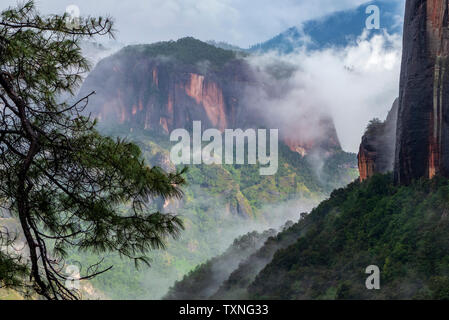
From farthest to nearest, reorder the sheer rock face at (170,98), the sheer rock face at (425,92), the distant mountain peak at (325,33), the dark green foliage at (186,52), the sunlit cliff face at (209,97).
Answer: the distant mountain peak at (325,33) → the dark green foliage at (186,52) → the sheer rock face at (170,98) → the sunlit cliff face at (209,97) → the sheer rock face at (425,92)

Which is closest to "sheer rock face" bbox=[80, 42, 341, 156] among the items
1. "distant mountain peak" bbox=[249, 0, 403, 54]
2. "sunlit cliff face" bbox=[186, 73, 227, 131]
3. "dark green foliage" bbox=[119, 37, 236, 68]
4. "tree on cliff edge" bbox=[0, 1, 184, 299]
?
"sunlit cliff face" bbox=[186, 73, 227, 131]

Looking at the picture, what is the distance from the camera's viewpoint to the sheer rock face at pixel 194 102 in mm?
119000

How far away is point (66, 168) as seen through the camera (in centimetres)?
396

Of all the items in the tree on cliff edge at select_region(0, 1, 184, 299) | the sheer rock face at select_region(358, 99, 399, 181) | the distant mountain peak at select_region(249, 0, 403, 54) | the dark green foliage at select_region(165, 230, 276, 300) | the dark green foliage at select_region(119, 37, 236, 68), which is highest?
the distant mountain peak at select_region(249, 0, 403, 54)

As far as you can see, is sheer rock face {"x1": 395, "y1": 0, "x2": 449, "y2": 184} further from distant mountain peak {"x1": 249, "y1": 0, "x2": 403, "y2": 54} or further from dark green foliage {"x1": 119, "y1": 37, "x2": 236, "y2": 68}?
distant mountain peak {"x1": 249, "y1": 0, "x2": 403, "y2": 54}

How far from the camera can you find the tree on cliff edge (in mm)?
3793

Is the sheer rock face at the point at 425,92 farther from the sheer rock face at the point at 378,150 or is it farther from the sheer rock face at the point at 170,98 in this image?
the sheer rock face at the point at 170,98

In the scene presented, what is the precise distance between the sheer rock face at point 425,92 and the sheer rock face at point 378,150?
516cm

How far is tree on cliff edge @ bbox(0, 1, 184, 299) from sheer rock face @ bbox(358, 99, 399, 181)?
1029 inches

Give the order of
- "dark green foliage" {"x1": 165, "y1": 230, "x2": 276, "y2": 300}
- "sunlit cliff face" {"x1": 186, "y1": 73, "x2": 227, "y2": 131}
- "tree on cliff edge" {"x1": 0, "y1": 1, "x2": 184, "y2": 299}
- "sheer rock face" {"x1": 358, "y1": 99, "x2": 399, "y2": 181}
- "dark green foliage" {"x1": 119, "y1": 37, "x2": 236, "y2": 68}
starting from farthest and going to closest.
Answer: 1. "dark green foliage" {"x1": 119, "y1": 37, "x2": 236, "y2": 68}
2. "sunlit cliff face" {"x1": 186, "y1": 73, "x2": 227, "y2": 131}
3. "dark green foliage" {"x1": 165, "y1": 230, "x2": 276, "y2": 300}
4. "sheer rock face" {"x1": 358, "y1": 99, "x2": 399, "y2": 181}
5. "tree on cliff edge" {"x1": 0, "y1": 1, "x2": 184, "y2": 299}

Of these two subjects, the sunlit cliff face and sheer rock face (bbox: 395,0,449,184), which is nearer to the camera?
sheer rock face (bbox: 395,0,449,184)

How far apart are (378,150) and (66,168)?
27.2 meters

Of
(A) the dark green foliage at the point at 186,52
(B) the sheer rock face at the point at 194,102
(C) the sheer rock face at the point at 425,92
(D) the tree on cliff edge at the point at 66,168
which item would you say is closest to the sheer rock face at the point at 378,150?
(C) the sheer rock face at the point at 425,92
